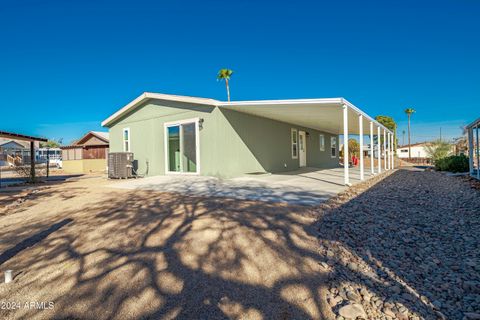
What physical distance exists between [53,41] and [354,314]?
17.0m

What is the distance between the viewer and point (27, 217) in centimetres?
450

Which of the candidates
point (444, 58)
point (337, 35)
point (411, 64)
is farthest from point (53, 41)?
point (444, 58)

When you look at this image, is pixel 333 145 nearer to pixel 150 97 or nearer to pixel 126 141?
pixel 150 97

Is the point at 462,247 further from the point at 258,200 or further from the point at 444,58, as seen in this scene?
the point at 444,58

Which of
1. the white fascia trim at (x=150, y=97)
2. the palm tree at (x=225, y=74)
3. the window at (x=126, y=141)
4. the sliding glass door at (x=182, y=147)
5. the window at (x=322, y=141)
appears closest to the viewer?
the white fascia trim at (x=150, y=97)

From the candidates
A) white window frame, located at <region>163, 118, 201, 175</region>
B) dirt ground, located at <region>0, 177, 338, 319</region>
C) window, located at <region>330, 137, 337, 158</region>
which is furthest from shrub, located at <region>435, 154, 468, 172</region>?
dirt ground, located at <region>0, 177, 338, 319</region>

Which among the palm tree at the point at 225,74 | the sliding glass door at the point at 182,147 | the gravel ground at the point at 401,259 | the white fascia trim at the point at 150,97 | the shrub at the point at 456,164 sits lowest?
the gravel ground at the point at 401,259

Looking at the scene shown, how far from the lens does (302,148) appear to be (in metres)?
13.9

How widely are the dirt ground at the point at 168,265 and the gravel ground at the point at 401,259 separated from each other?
0.25m

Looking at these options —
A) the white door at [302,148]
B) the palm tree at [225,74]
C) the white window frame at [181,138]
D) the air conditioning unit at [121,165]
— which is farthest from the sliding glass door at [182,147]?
the palm tree at [225,74]

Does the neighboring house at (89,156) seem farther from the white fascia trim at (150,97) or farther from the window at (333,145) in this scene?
the window at (333,145)

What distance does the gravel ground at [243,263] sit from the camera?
1964mm

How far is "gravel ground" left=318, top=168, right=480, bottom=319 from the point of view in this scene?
6.50 ft

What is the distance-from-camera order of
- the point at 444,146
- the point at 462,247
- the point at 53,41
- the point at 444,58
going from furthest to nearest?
the point at 444,146 < the point at 444,58 < the point at 53,41 < the point at 462,247
